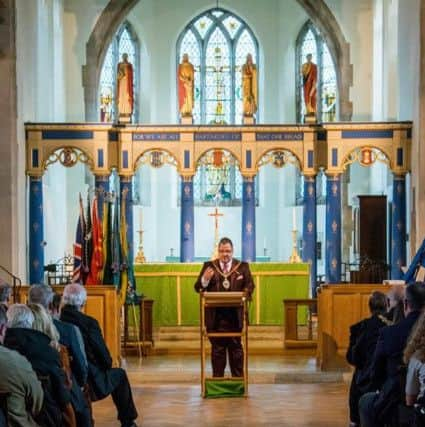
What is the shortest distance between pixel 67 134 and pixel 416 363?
38.2 ft

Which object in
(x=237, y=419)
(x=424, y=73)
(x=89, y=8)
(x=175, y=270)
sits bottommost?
(x=237, y=419)

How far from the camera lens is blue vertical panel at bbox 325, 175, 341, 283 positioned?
53.4 feet

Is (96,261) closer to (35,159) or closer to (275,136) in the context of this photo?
(35,159)

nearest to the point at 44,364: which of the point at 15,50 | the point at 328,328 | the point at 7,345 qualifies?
the point at 7,345

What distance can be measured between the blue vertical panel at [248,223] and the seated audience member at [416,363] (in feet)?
37.5

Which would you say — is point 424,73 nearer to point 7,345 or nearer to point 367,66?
point 367,66

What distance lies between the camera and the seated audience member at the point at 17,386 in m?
5.42

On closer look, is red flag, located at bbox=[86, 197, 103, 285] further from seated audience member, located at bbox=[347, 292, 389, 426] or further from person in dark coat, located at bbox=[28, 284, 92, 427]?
person in dark coat, located at bbox=[28, 284, 92, 427]

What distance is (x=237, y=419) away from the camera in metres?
8.68

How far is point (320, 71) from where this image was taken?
914 inches

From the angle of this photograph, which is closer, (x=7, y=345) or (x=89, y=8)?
(x=7, y=345)

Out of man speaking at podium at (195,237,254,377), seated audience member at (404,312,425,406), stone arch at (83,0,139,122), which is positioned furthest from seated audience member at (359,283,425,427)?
stone arch at (83,0,139,122)

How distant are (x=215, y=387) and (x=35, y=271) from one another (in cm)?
667

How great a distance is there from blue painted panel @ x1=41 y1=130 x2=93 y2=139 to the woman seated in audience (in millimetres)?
11479
